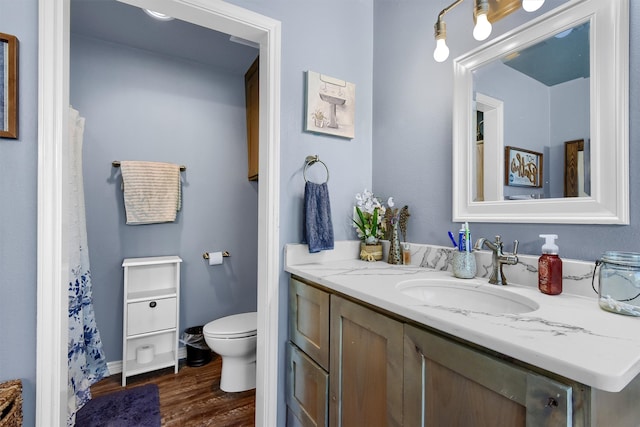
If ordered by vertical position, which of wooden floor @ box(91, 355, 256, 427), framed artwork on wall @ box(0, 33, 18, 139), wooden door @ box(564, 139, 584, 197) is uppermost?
framed artwork on wall @ box(0, 33, 18, 139)

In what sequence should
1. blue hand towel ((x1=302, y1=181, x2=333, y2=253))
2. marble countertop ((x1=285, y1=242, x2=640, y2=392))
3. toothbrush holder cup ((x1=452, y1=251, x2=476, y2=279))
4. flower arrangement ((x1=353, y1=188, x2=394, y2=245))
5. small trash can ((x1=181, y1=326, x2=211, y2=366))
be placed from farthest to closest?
small trash can ((x1=181, y1=326, x2=211, y2=366)) → flower arrangement ((x1=353, y1=188, x2=394, y2=245)) → blue hand towel ((x1=302, y1=181, x2=333, y2=253)) → toothbrush holder cup ((x1=452, y1=251, x2=476, y2=279)) → marble countertop ((x1=285, y1=242, x2=640, y2=392))

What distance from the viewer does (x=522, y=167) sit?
42.2 inches

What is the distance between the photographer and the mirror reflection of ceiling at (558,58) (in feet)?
3.00

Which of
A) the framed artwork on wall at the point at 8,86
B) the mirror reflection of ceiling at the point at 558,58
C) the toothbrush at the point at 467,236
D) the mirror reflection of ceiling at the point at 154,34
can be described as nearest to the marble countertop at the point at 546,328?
the toothbrush at the point at 467,236

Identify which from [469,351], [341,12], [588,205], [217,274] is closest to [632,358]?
[469,351]

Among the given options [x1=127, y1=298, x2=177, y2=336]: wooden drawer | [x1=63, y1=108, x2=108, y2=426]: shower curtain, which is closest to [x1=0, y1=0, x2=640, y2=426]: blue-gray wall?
[x1=63, y1=108, x2=108, y2=426]: shower curtain

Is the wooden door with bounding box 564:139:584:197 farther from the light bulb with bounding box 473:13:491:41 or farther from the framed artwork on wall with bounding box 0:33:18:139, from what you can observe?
the framed artwork on wall with bounding box 0:33:18:139

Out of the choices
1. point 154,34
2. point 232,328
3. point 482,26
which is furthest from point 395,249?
point 154,34

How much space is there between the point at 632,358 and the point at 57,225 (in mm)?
1546

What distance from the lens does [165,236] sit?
2244 millimetres

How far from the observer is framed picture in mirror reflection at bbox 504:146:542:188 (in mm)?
1023

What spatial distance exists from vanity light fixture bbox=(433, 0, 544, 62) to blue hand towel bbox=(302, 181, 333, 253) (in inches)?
30.0

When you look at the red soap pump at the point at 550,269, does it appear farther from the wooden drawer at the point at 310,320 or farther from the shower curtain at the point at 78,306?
the shower curtain at the point at 78,306

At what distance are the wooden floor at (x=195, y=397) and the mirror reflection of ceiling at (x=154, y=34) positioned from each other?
2.39 metres
